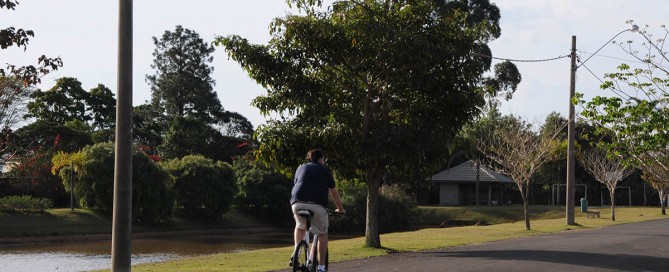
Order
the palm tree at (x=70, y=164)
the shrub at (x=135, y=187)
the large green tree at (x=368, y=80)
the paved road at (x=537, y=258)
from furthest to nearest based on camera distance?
the palm tree at (x=70, y=164) → the shrub at (x=135, y=187) → the large green tree at (x=368, y=80) → the paved road at (x=537, y=258)

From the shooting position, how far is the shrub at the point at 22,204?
155ft

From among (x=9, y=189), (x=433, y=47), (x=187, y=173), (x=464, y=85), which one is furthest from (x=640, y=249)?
(x=9, y=189)

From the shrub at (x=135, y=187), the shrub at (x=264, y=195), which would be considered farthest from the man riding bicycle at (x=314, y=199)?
the shrub at (x=264, y=195)

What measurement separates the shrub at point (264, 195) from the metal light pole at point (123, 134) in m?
48.4

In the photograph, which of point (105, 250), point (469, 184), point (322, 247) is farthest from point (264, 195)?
point (322, 247)

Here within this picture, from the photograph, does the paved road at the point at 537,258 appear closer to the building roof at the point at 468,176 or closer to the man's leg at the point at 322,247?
the man's leg at the point at 322,247

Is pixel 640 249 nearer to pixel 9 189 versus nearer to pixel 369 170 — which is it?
pixel 369 170

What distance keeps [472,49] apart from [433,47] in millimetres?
1549

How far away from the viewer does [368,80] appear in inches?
823

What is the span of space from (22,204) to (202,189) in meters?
12.0

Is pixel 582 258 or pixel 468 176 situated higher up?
pixel 468 176

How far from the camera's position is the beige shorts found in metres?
11.1

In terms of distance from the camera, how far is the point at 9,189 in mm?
54969

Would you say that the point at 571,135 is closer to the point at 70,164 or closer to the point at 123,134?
the point at 123,134
